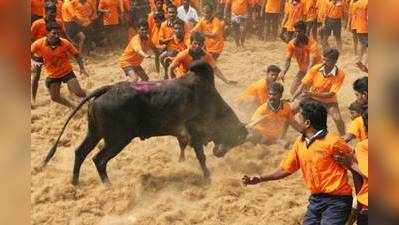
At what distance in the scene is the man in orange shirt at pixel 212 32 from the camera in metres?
6.34

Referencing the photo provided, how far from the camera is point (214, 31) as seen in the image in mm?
6387

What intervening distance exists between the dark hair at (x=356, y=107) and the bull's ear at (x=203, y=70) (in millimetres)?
1228

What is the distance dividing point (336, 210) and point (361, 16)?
5.19 feet

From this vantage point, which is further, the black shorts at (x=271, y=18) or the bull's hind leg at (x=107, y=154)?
the bull's hind leg at (x=107, y=154)

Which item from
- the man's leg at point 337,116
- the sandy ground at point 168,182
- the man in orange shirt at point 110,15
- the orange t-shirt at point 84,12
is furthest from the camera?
the orange t-shirt at point 84,12

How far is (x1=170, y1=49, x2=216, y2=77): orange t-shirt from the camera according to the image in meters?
6.36

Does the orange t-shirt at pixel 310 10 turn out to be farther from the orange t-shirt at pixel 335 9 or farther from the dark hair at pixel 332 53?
the dark hair at pixel 332 53

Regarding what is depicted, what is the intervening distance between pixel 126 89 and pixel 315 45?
1.63 metres

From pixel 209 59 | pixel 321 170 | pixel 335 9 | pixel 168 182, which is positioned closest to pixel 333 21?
pixel 335 9

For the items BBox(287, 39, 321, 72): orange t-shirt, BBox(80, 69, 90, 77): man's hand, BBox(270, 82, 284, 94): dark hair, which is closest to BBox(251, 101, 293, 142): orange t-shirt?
BBox(270, 82, 284, 94): dark hair

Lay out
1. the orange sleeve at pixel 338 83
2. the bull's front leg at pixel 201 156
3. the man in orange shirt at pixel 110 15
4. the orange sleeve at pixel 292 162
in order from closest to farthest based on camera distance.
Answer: the orange sleeve at pixel 292 162 → the orange sleeve at pixel 338 83 → the bull's front leg at pixel 201 156 → the man in orange shirt at pixel 110 15

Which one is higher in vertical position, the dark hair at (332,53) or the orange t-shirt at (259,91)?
the dark hair at (332,53)

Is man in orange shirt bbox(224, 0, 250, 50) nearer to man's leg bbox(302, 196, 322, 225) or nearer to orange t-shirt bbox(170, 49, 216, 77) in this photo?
orange t-shirt bbox(170, 49, 216, 77)

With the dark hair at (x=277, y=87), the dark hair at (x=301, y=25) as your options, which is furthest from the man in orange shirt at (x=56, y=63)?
the dark hair at (x=301, y=25)
